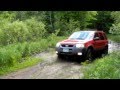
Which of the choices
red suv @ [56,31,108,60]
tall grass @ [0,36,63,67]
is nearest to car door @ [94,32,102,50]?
red suv @ [56,31,108,60]

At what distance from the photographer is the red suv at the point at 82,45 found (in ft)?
43.7

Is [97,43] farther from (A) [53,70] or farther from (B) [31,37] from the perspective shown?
(B) [31,37]

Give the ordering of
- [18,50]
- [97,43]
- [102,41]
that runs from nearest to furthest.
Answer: [18,50] < [97,43] < [102,41]

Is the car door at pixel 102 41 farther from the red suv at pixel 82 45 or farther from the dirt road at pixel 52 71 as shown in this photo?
the dirt road at pixel 52 71

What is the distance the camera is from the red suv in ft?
43.7

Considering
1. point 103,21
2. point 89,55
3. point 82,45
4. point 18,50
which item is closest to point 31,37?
point 18,50

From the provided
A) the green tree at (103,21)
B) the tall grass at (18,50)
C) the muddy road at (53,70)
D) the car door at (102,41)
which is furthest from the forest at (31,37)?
the green tree at (103,21)

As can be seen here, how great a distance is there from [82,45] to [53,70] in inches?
80.9

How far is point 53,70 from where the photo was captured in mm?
12086

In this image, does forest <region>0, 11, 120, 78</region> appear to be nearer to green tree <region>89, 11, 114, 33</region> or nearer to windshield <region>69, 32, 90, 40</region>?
windshield <region>69, 32, 90, 40</region>

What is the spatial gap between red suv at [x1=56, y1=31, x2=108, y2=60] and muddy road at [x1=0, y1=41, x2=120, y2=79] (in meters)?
0.51

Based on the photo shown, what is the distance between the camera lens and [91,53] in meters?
14.0
